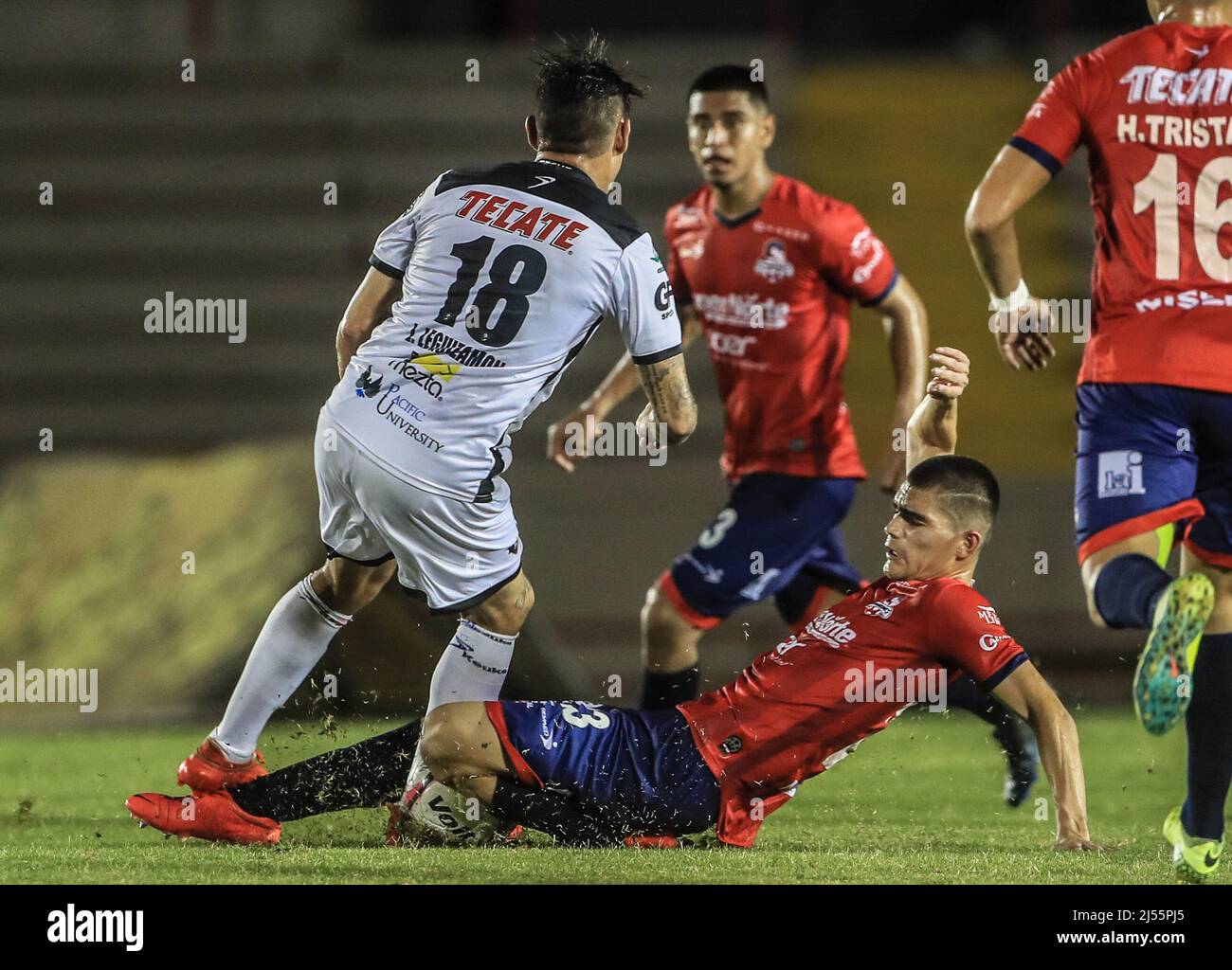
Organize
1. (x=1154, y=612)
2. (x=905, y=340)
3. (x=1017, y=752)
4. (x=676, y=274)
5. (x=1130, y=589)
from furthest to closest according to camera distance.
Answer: (x=676, y=274) < (x=905, y=340) < (x=1017, y=752) < (x=1130, y=589) < (x=1154, y=612)

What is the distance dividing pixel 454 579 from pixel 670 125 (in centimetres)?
832

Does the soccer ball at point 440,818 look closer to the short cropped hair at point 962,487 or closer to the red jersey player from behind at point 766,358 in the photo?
the short cropped hair at point 962,487

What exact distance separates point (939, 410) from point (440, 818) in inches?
67.9

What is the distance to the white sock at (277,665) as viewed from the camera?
467 cm

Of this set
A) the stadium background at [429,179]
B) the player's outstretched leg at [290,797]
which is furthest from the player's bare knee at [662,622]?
the stadium background at [429,179]

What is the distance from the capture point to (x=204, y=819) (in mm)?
4457

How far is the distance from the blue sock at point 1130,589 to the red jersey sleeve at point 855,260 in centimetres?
244

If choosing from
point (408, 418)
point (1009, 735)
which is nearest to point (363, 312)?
point (408, 418)

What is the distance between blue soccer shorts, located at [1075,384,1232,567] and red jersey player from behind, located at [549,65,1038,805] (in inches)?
74.4

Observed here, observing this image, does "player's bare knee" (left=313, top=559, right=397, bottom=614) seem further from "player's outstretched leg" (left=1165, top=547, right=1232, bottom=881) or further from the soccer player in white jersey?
"player's outstretched leg" (left=1165, top=547, right=1232, bottom=881)

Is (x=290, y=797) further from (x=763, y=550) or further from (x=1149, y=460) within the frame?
(x=1149, y=460)

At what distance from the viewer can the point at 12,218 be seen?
12727mm

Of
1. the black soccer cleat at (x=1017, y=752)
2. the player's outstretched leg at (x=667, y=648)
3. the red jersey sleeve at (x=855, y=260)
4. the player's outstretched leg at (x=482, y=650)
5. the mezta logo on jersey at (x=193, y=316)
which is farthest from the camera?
the mezta logo on jersey at (x=193, y=316)

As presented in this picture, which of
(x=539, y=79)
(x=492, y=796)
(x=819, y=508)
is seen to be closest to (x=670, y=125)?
(x=819, y=508)
